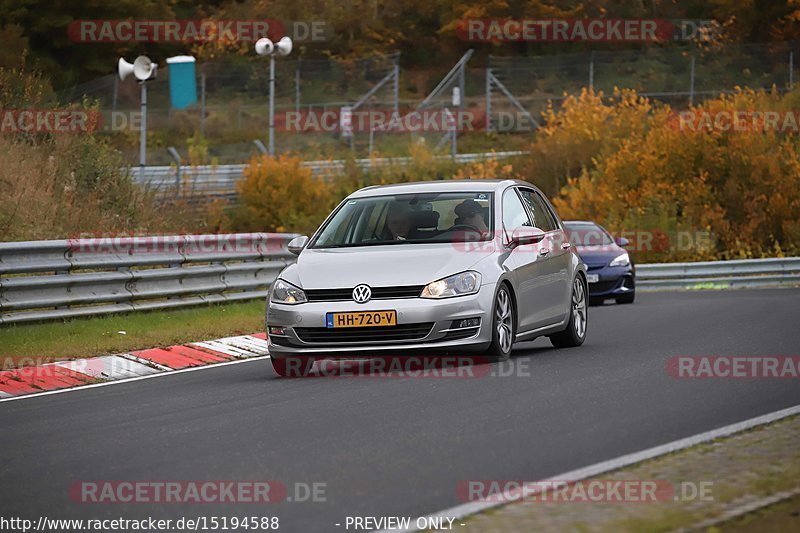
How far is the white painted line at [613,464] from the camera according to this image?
662cm

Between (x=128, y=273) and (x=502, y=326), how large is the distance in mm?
6047

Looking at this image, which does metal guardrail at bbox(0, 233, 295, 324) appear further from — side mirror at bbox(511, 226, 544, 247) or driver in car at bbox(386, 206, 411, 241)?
side mirror at bbox(511, 226, 544, 247)

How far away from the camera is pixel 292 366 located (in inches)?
530

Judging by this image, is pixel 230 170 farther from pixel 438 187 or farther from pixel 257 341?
pixel 438 187

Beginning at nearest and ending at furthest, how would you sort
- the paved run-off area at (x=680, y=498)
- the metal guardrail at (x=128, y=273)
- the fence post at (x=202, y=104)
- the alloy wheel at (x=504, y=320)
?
1. the paved run-off area at (x=680, y=498)
2. the alloy wheel at (x=504, y=320)
3. the metal guardrail at (x=128, y=273)
4. the fence post at (x=202, y=104)

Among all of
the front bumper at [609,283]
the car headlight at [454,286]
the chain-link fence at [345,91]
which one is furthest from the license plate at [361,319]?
the chain-link fence at [345,91]

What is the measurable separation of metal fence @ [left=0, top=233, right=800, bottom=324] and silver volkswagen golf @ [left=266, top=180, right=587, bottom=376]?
374 centimetres

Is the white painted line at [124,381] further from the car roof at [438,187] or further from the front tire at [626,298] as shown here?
the front tire at [626,298]

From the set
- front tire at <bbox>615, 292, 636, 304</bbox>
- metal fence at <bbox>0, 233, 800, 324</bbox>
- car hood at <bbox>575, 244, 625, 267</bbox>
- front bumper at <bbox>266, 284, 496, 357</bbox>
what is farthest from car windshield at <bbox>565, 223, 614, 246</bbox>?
front bumper at <bbox>266, 284, 496, 357</bbox>

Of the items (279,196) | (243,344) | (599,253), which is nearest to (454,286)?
(243,344)

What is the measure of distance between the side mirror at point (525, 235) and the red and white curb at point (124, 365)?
11.1 feet

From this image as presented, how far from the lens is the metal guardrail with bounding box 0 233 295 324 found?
1608 cm

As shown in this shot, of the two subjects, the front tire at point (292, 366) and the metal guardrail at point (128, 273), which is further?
the metal guardrail at point (128, 273)

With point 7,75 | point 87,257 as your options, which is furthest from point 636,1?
point 87,257
